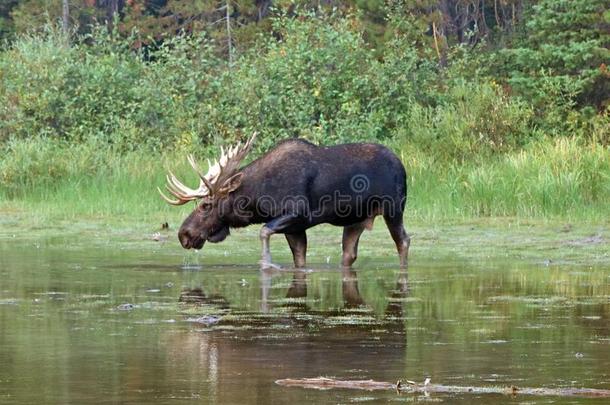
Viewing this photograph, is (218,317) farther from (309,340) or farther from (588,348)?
(588,348)

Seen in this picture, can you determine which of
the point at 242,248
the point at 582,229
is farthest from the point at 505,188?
the point at 242,248

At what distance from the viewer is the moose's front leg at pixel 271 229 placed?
1491 cm

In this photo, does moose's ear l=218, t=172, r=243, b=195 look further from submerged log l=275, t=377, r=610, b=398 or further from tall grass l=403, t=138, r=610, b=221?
submerged log l=275, t=377, r=610, b=398

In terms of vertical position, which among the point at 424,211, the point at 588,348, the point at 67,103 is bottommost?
the point at 588,348

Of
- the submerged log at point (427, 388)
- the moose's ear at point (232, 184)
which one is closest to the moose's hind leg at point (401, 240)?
the moose's ear at point (232, 184)

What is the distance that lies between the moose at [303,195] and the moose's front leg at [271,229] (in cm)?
1

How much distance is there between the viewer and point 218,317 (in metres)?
11.1

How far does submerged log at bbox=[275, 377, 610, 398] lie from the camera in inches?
306

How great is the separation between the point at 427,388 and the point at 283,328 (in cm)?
267

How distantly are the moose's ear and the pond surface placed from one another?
2.52 ft

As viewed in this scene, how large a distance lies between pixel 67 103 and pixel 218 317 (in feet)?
60.1

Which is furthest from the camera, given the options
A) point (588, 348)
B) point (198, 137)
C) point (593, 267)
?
point (198, 137)

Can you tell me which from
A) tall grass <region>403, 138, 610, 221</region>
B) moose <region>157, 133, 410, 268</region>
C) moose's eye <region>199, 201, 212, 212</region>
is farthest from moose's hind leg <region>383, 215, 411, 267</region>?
tall grass <region>403, 138, 610, 221</region>

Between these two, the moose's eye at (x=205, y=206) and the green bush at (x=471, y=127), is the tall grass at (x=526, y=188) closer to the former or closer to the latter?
the green bush at (x=471, y=127)
